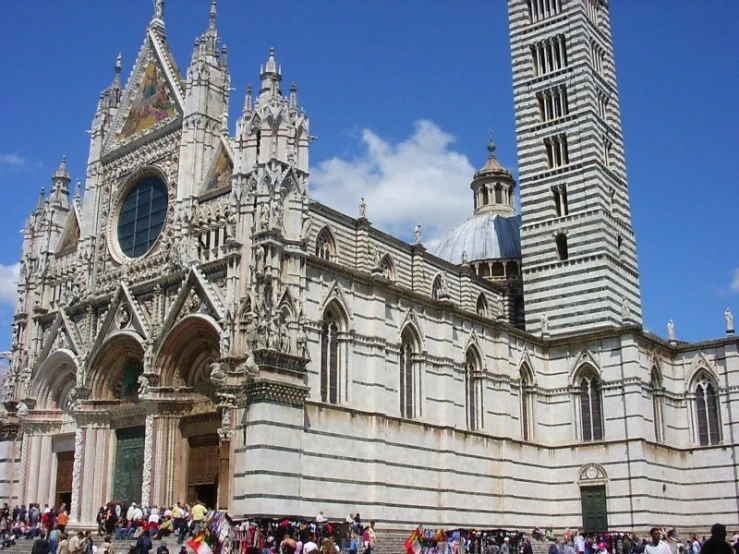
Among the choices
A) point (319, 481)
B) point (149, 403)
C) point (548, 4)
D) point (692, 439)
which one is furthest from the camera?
point (548, 4)

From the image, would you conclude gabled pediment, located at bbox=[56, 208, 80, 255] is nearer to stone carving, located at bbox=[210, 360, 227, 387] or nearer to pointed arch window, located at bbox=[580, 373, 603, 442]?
stone carving, located at bbox=[210, 360, 227, 387]

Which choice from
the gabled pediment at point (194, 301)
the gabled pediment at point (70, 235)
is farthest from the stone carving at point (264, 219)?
the gabled pediment at point (70, 235)

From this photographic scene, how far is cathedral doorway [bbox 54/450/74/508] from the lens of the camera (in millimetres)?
32219

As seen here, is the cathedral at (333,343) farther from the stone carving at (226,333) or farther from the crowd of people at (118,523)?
the crowd of people at (118,523)

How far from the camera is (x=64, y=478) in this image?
3244 centimetres

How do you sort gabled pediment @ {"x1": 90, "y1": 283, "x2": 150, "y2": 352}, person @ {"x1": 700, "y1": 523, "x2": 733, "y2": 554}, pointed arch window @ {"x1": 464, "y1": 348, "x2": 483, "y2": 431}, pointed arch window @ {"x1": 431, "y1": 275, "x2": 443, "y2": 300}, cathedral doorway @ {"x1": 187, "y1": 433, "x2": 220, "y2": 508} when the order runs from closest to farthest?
person @ {"x1": 700, "y1": 523, "x2": 733, "y2": 554} < cathedral doorway @ {"x1": 187, "y1": 433, "x2": 220, "y2": 508} < gabled pediment @ {"x1": 90, "y1": 283, "x2": 150, "y2": 352} < pointed arch window @ {"x1": 464, "y1": 348, "x2": 483, "y2": 431} < pointed arch window @ {"x1": 431, "y1": 275, "x2": 443, "y2": 300}

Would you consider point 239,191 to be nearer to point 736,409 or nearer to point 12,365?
point 12,365

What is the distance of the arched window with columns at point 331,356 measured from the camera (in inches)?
1106

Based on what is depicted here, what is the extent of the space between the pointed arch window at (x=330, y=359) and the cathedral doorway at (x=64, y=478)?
10.3 metres

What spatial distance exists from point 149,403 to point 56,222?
10908 mm

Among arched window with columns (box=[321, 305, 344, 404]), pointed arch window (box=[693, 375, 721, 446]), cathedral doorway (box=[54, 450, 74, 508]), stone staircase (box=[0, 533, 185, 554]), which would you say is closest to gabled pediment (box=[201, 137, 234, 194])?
arched window with columns (box=[321, 305, 344, 404])

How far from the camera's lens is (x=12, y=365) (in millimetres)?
34406

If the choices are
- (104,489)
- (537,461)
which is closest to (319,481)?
(104,489)

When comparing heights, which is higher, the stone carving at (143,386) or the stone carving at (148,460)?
the stone carving at (143,386)
